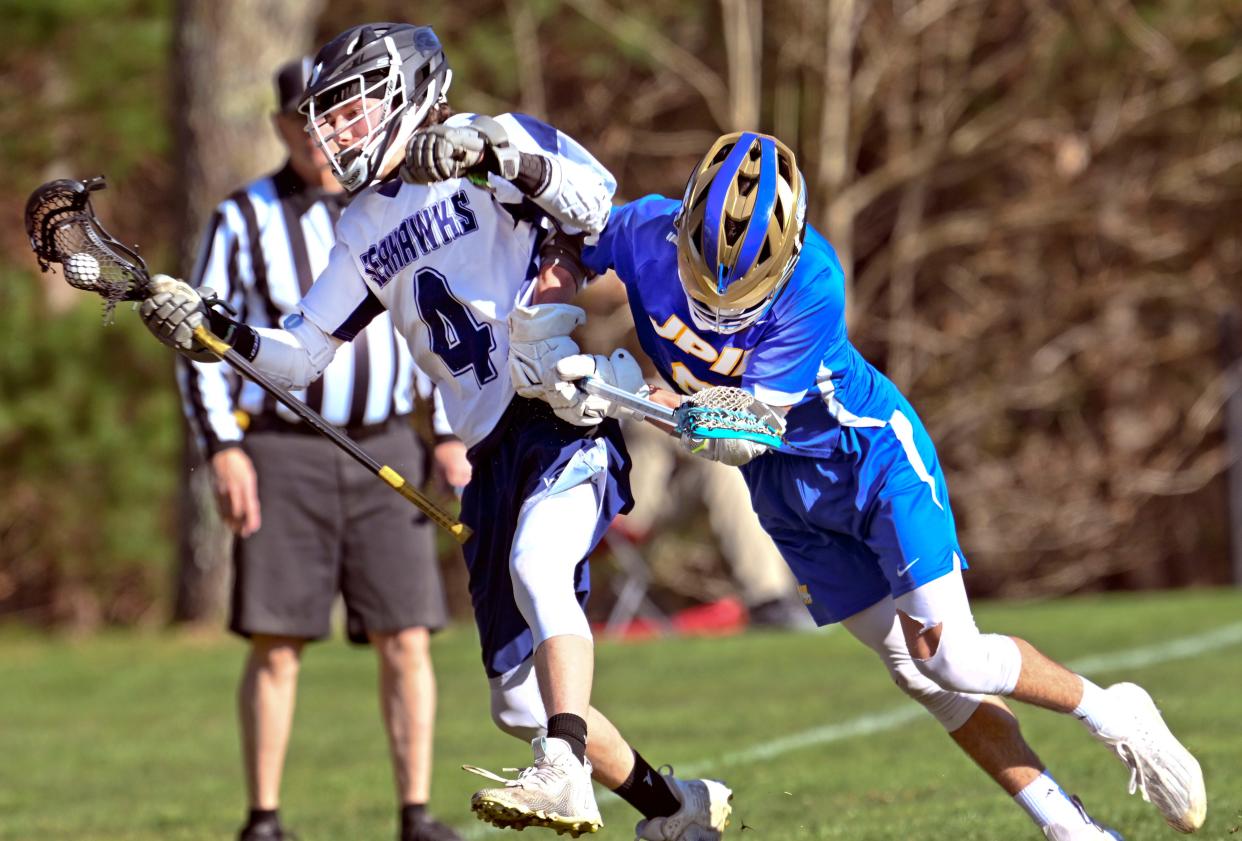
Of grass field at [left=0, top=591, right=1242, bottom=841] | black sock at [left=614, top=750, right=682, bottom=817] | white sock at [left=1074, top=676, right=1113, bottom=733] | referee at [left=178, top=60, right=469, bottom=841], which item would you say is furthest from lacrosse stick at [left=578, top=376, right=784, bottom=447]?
referee at [left=178, top=60, right=469, bottom=841]

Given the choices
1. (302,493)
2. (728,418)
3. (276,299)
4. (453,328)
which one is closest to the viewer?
(728,418)

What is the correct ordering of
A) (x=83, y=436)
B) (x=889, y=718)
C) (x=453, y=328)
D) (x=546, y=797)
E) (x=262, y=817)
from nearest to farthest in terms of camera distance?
(x=546, y=797), (x=453, y=328), (x=262, y=817), (x=889, y=718), (x=83, y=436)

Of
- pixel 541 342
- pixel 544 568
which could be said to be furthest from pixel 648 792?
pixel 541 342

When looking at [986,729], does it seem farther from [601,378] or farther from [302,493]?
[302,493]

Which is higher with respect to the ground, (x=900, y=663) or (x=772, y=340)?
(x=772, y=340)

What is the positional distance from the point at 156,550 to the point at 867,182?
723 cm

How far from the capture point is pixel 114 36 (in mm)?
17219

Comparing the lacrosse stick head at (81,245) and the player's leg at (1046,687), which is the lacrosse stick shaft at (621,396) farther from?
the lacrosse stick head at (81,245)

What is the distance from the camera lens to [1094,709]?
503 centimetres

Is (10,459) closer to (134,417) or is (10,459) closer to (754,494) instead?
(134,417)

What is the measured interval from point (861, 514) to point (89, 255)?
2.03 meters

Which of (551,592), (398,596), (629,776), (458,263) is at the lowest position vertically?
(629,776)

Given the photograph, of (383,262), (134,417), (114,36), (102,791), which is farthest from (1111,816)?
(114,36)

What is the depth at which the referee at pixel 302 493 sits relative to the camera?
20.8 feet
